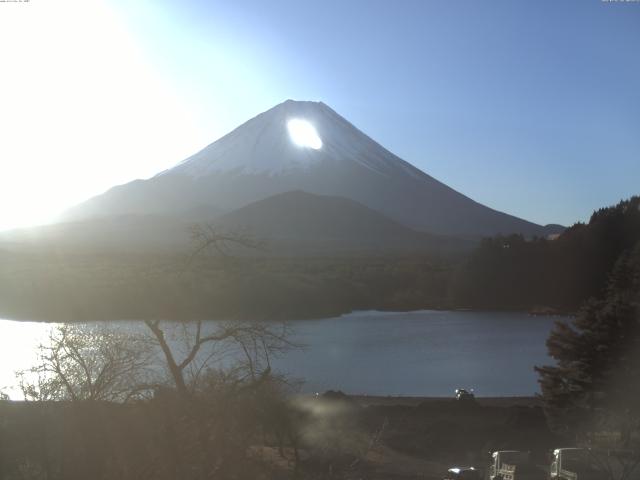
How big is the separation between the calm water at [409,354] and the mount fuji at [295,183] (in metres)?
59.0

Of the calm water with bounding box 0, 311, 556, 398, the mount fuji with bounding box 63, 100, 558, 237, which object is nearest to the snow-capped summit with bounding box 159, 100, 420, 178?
the mount fuji with bounding box 63, 100, 558, 237

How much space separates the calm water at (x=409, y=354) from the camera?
26025 mm

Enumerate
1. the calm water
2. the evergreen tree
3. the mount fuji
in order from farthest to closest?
the mount fuji, the calm water, the evergreen tree

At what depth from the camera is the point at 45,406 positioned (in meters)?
5.92

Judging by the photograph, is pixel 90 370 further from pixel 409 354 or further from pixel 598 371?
pixel 409 354

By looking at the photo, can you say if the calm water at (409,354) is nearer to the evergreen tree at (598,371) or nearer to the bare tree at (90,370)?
the evergreen tree at (598,371)

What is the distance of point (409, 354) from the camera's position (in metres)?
33.9

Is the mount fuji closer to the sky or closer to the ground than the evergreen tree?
closer to the sky

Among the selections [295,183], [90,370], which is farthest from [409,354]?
[295,183]

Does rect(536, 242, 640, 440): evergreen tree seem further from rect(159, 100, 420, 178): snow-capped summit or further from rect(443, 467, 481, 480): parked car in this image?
rect(159, 100, 420, 178): snow-capped summit

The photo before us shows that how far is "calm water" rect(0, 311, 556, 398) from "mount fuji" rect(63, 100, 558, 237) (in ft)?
193

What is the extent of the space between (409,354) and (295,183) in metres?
82.3

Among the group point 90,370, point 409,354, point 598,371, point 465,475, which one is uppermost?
point 90,370

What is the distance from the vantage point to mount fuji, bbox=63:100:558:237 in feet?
353
